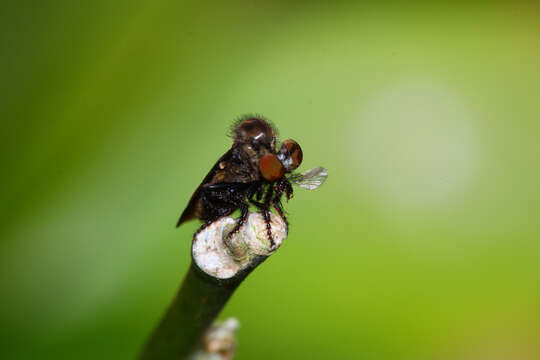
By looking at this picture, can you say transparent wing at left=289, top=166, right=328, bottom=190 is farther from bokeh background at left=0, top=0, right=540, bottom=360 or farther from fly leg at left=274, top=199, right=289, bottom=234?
bokeh background at left=0, top=0, right=540, bottom=360

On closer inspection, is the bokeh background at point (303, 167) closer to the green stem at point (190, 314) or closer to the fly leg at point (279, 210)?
the fly leg at point (279, 210)

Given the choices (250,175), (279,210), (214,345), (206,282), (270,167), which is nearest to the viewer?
(206,282)

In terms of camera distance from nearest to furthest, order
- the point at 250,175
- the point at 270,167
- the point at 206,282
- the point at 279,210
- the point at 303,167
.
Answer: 1. the point at 206,282
2. the point at 279,210
3. the point at 270,167
4. the point at 250,175
5. the point at 303,167

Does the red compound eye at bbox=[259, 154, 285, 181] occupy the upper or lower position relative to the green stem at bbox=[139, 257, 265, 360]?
upper

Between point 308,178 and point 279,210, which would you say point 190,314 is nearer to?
point 279,210

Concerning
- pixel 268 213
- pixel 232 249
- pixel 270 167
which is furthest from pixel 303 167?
pixel 232 249

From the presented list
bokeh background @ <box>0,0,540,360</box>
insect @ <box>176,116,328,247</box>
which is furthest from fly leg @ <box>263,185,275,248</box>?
bokeh background @ <box>0,0,540,360</box>
